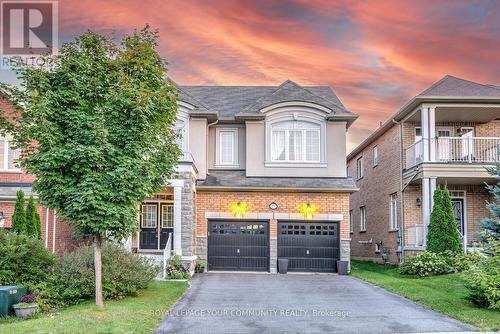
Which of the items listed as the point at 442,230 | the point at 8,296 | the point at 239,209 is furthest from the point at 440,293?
the point at 8,296

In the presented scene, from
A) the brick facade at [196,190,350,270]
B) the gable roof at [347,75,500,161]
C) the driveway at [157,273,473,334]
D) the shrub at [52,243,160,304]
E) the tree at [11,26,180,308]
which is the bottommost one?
the driveway at [157,273,473,334]

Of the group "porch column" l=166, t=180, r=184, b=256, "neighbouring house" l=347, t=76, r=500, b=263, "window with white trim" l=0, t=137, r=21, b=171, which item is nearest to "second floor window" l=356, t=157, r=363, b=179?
"neighbouring house" l=347, t=76, r=500, b=263

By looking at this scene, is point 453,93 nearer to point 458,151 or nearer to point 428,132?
point 428,132

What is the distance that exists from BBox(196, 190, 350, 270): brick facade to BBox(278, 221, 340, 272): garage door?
38 centimetres

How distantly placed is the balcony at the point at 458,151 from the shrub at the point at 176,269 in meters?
10.00

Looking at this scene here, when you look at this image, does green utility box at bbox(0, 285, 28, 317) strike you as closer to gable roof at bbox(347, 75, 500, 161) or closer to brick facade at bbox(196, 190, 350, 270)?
brick facade at bbox(196, 190, 350, 270)

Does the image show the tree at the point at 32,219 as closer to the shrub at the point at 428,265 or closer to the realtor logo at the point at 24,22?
the realtor logo at the point at 24,22

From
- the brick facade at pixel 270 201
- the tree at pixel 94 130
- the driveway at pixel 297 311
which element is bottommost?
the driveway at pixel 297 311

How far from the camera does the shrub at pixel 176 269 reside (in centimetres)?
1745

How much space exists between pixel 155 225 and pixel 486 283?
47.6 feet

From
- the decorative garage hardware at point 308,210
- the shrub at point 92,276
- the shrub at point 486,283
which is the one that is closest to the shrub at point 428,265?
the decorative garage hardware at point 308,210

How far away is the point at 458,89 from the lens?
20.2 metres

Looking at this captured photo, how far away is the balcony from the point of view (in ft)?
65.8

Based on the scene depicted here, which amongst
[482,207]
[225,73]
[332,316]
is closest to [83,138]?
[332,316]
